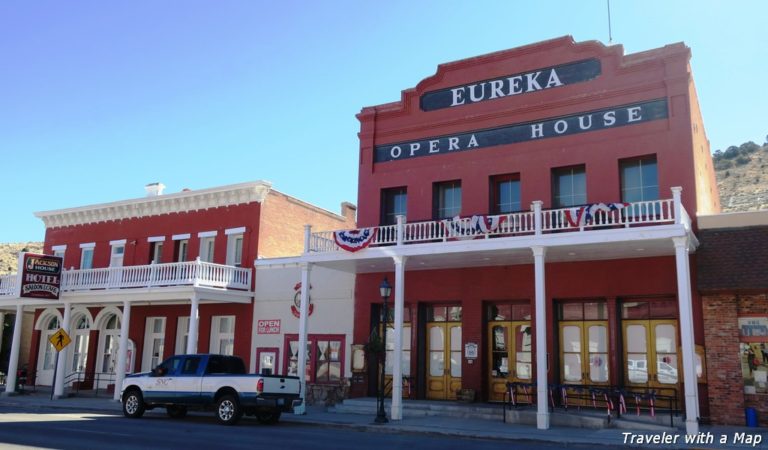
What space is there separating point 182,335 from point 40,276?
5906 mm

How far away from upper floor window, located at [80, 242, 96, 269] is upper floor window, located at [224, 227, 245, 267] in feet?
25.6

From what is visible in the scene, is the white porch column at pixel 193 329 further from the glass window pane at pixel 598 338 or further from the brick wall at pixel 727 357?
the brick wall at pixel 727 357

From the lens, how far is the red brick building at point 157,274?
80.5 feet

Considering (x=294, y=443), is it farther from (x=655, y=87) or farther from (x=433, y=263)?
(x=655, y=87)

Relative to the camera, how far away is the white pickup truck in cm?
1631

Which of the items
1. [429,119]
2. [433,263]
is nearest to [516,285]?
[433,263]

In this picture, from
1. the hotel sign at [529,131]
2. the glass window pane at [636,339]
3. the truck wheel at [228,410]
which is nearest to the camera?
the truck wheel at [228,410]

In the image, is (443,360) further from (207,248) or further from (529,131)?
(207,248)

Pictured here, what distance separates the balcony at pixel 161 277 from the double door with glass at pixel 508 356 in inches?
397

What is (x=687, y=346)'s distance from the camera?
554 inches

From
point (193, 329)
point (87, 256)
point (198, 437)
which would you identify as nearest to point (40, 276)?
point (87, 256)

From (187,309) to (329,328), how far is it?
7.17 meters

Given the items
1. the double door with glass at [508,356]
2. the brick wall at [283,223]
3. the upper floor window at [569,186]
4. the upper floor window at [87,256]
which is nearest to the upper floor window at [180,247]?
the brick wall at [283,223]

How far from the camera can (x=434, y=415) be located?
1797cm
